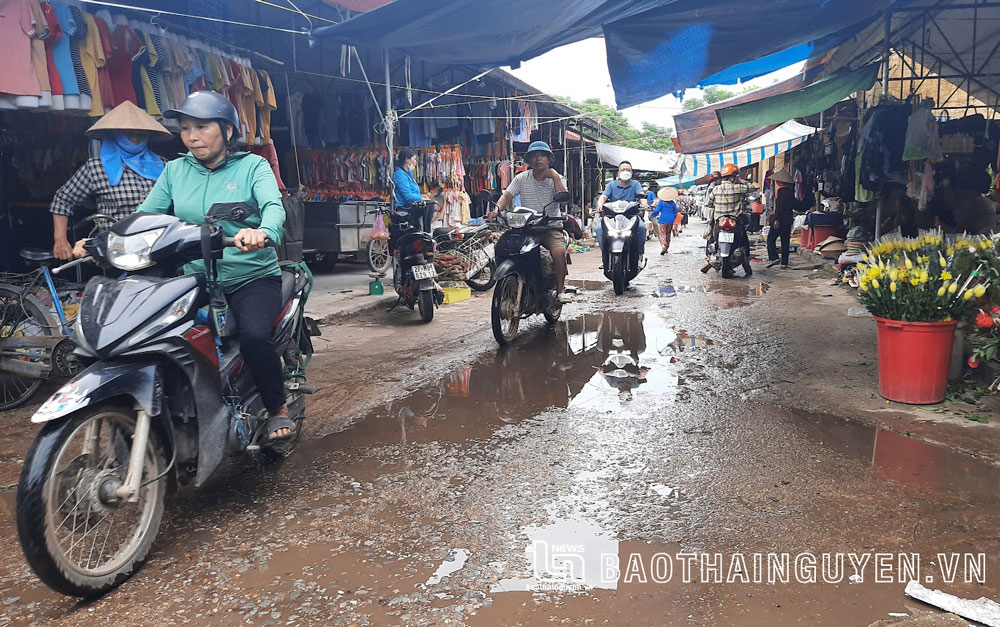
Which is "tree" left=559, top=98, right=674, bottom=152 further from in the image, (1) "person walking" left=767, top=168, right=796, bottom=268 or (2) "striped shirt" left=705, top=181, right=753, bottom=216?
(2) "striped shirt" left=705, top=181, right=753, bottom=216

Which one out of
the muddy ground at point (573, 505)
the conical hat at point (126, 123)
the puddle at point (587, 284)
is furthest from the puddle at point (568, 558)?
the puddle at point (587, 284)

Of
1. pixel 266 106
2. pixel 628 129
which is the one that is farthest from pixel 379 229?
pixel 628 129

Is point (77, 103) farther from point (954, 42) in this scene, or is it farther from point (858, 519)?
point (954, 42)

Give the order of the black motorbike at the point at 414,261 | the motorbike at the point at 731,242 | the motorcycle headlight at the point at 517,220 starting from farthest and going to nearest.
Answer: the motorbike at the point at 731,242 → the black motorbike at the point at 414,261 → the motorcycle headlight at the point at 517,220

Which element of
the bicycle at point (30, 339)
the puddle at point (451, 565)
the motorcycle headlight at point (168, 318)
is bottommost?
the puddle at point (451, 565)

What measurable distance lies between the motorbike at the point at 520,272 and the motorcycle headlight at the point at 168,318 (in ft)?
13.1

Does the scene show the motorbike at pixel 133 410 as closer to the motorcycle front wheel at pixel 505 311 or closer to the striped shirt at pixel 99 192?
the striped shirt at pixel 99 192

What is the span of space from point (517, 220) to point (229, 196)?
400cm

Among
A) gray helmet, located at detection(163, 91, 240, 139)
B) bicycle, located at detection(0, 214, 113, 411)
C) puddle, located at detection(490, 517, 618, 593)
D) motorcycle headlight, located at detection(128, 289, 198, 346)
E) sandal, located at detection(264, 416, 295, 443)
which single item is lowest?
puddle, located at detection(490, 517, 618, 593)

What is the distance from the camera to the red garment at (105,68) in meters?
6.64

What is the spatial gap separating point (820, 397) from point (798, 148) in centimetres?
1384

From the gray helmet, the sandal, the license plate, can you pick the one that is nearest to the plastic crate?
the license plate

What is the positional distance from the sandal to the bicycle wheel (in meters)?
2.73

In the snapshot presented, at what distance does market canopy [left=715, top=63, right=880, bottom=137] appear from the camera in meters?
8.16
